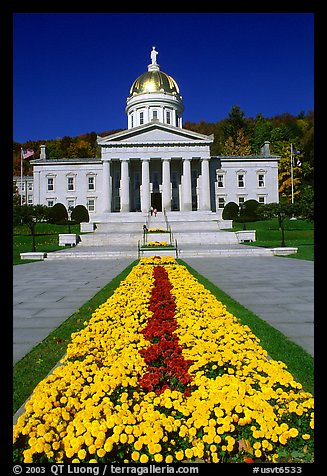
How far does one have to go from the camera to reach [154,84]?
2844 inches

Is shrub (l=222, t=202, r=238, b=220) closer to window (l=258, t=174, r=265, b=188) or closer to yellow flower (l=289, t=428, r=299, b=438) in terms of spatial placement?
window (l=258, t=174, r=265, b=188)

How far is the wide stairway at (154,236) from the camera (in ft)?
86.3

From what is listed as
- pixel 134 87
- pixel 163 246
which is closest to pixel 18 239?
pixel 163 246

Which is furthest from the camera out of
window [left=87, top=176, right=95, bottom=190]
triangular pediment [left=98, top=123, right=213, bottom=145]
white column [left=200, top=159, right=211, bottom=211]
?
window [left=87, top=176, right=95, bottom=190]

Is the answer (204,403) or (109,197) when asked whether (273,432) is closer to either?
(204,403)

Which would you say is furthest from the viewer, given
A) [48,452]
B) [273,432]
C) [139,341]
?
[139,341]

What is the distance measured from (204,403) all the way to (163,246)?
2572 cm

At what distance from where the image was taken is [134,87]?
7506cm

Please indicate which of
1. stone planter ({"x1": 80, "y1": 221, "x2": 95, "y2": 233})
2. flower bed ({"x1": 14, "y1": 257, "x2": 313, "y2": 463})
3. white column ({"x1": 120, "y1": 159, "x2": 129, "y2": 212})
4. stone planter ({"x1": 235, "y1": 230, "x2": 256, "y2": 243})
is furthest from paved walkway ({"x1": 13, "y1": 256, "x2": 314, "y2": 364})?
white column ({"x1": 120, "y1": 159, "x2": 129, "y2": 212})

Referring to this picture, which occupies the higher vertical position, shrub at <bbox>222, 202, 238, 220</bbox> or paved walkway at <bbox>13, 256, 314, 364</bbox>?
shrub at <bbox>222, 202, 238, 220</bbox>

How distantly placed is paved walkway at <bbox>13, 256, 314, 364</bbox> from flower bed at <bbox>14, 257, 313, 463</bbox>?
5.76 feet

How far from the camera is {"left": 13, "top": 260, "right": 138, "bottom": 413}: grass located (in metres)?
4.58

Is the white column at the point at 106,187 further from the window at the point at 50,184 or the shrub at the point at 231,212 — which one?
the shrub at the point at 231,212

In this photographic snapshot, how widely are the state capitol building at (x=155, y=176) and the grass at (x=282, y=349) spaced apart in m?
51.7
